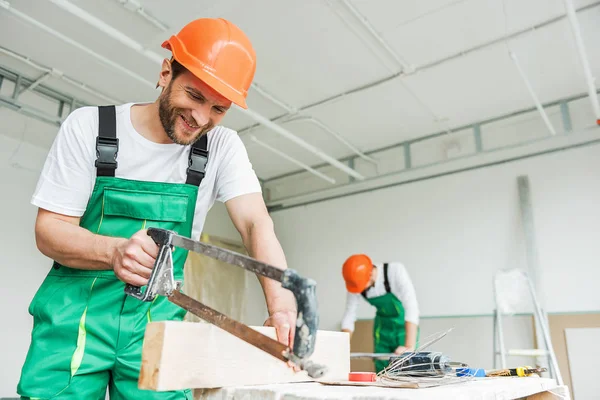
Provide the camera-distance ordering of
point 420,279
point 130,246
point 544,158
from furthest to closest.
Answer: point 420,279 → point 544,158 → point 130,246

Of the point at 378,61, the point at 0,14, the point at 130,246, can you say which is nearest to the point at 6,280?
the point at 0,14

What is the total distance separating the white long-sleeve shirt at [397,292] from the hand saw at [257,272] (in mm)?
3082

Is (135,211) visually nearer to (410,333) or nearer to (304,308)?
(304,308)

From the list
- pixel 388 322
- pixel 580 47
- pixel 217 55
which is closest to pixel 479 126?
pixel 580 47

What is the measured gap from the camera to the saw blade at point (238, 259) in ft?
2.31

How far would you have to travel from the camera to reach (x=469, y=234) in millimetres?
4898

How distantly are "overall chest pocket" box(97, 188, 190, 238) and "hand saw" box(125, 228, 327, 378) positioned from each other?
0.27 m

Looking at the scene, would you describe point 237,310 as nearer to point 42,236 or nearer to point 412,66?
point 412,66

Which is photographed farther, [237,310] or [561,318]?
[237,310]

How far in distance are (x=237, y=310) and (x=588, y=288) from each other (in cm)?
407

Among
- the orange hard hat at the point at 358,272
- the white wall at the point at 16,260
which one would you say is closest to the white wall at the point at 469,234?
the orange hard hat at the point at 358,272

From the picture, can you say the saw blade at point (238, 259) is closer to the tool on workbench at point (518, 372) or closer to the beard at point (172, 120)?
the beard at point (172, 120)

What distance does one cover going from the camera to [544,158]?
461 centimetres

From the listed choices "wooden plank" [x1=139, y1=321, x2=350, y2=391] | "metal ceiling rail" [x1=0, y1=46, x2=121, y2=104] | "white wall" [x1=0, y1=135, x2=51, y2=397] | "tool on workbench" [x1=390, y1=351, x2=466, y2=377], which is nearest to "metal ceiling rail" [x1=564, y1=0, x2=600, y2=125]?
"tool on workbench" [x1=390, y1=351, x2=466, y2=377]
